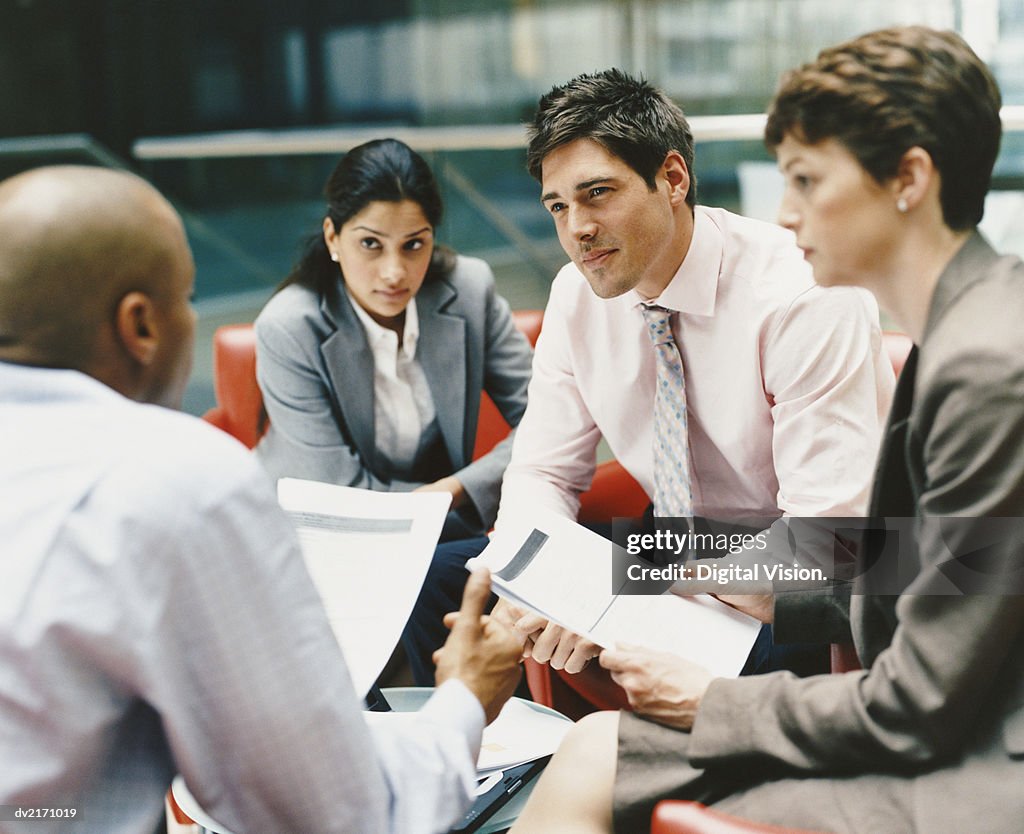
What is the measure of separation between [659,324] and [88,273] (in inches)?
50.7

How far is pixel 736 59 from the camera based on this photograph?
20.1 feet

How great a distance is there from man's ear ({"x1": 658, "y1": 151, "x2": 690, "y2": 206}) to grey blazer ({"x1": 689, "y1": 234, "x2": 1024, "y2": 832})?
92 centimetres

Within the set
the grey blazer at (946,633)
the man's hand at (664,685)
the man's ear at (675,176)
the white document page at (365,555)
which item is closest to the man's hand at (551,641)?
the white document page at (365,555)

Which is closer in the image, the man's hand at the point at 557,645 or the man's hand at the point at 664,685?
the man's hand at the point at 664,685

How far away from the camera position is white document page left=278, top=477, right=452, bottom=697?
5.79 feet

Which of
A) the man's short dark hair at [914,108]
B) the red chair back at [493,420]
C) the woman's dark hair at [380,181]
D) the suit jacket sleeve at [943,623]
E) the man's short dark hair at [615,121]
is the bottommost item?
the red chair back at [493,420]

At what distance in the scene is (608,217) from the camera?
80.7 inches

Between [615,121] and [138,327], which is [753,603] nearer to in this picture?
[615,121]

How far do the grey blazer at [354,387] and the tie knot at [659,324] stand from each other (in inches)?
28.4

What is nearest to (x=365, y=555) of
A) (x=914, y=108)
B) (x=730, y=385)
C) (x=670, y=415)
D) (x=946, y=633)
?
(x=670, y=415)

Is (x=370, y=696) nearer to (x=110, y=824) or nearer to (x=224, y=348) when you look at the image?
(x=110, y=824)

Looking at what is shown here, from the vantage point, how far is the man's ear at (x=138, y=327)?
41.1 inches

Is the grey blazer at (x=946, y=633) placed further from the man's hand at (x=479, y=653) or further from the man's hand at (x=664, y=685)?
the man's hand at (x=479, y=653)

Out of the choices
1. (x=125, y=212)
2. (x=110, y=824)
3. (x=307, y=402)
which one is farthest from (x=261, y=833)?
(x=307, y=402)
